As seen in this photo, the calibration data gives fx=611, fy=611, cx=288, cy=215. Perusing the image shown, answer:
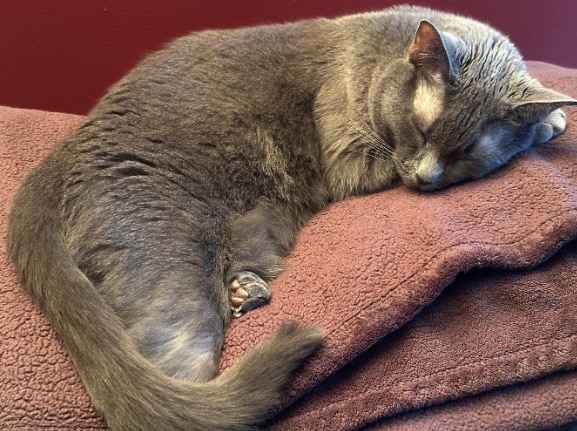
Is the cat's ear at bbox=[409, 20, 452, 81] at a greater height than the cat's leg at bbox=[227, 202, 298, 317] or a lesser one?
greater

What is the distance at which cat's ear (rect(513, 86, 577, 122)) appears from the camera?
1.18 m

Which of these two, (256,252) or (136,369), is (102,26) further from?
(136,369)

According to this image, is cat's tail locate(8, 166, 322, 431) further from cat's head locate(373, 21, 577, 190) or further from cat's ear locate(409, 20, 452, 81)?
cat's ear locate(409, 20, 452, 81)

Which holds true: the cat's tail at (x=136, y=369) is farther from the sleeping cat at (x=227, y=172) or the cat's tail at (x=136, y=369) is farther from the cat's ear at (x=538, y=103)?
the cat's ear at (x=538, y=103)

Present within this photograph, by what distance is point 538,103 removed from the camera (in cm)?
118

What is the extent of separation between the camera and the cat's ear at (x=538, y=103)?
118cm

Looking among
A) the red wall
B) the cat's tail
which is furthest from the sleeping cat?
the red wall

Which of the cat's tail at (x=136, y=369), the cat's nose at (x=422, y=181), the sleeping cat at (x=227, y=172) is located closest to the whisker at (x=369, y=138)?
the sleeping cat at (x=227, y=172)

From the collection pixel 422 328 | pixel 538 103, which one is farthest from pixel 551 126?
pixel 422 328

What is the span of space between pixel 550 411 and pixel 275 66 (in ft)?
2.96

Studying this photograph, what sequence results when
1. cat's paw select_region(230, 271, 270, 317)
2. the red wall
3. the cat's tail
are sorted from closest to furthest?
1. the cat's tail
2. cat's paw select_region(230, 271, 270, 317)
3. the red wall

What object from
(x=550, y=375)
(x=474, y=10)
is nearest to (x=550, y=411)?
(x=550, y=375)

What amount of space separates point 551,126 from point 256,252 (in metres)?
0.69

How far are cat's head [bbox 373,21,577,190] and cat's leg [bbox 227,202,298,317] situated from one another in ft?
0.94
